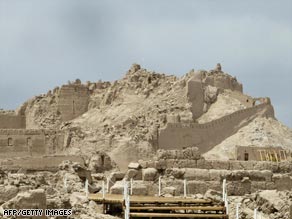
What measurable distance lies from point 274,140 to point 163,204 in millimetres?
23903

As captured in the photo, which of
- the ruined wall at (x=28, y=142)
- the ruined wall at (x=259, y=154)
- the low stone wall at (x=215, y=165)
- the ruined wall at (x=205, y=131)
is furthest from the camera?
the ruined wall at (x=28, y=142)

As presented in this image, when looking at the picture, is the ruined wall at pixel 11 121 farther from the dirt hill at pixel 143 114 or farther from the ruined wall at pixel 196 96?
the ruined wall at pixel 196 96

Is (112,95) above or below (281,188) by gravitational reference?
above

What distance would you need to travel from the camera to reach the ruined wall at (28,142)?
1580 inches

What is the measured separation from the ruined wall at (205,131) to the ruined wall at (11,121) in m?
11.7

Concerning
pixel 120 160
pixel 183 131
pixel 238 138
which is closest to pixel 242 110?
pixel 238 138

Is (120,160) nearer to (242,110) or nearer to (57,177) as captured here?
(242,110)

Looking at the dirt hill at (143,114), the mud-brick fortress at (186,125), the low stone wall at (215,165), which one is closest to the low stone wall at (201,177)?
the low stone wall at (215,165)

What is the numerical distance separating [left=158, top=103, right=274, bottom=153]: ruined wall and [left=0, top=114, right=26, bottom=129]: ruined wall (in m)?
11.7

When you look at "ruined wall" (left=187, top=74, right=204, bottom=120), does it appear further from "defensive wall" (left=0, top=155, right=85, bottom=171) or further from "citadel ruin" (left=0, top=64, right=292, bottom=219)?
"defensive wall" (left=0, top=155, right=85, bottom=171)

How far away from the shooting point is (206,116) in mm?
41688

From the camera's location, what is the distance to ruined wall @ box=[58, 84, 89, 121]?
4609cm

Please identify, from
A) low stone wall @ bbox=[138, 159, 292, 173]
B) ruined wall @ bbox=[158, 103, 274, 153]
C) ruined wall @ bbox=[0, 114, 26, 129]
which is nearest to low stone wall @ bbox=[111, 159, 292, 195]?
low stone wall @ bbox=[138, 159, 292, 173]

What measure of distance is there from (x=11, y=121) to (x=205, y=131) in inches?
522
